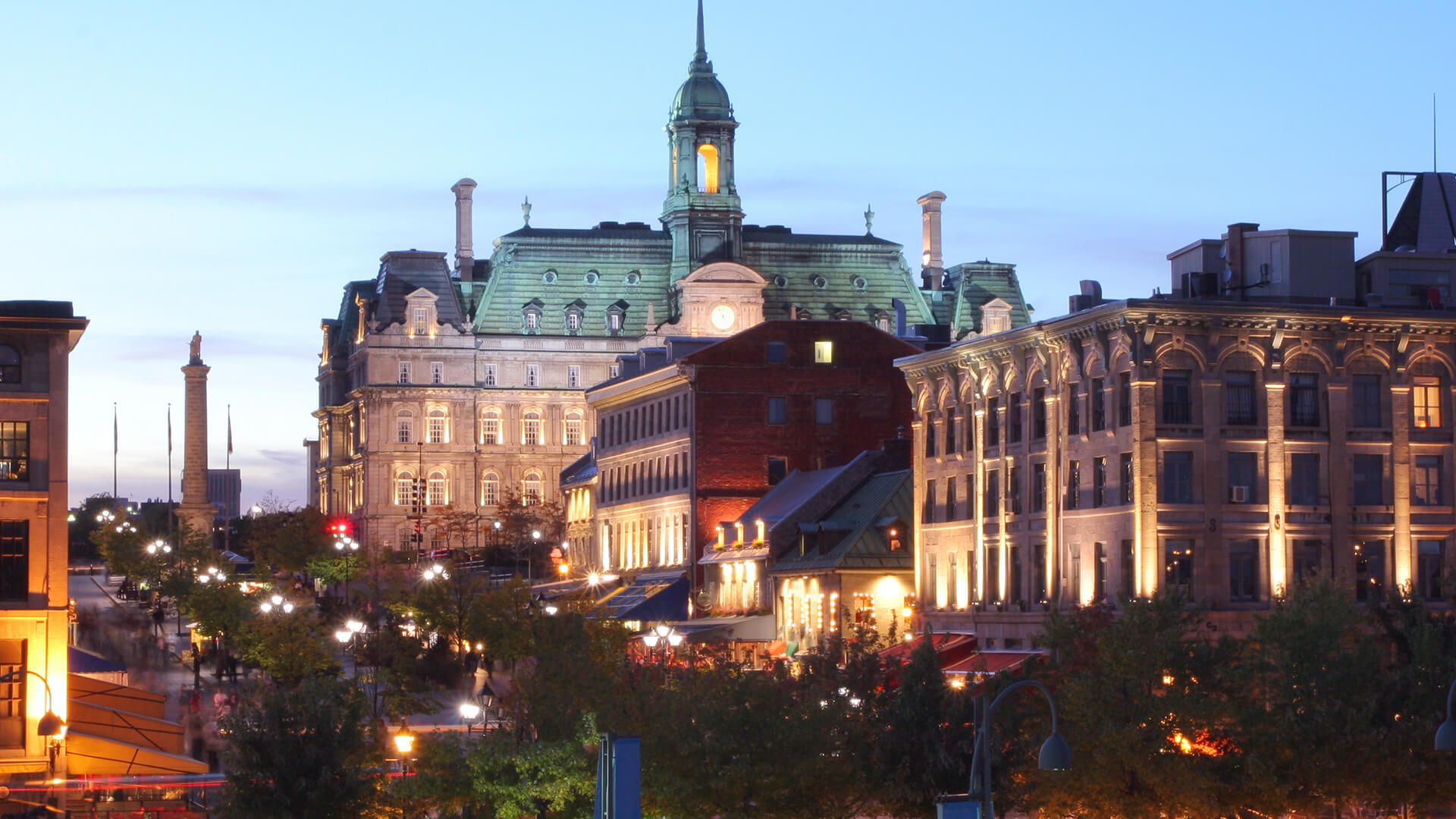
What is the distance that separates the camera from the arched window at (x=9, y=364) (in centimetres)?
6034

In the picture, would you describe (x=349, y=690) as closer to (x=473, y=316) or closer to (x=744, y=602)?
(x=744, y=602)

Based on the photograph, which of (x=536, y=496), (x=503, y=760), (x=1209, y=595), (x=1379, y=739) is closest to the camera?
(x=503, y=760)

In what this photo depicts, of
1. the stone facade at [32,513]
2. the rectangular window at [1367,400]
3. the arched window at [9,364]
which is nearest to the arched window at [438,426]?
the rectangular window at [1367,400]

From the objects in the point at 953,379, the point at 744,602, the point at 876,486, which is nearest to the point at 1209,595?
the point at 953,379

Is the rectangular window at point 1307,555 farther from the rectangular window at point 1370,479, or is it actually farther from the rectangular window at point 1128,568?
the rectangular window at point 1128,568

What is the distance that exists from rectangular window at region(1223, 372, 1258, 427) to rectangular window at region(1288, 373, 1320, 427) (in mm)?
1254

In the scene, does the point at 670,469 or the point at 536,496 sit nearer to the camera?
the point at 670,469

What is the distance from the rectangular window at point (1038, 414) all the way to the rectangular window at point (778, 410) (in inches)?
1204

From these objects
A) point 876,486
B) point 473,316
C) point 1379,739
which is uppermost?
point 473,316

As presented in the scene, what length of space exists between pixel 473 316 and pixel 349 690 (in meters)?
133

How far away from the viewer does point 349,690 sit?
5103cm

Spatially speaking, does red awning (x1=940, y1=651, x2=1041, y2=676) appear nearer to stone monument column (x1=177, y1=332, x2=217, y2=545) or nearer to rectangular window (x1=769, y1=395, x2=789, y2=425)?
rectangular window (x1=769, y1=395, x2=789, y2=425)

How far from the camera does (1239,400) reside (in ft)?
230

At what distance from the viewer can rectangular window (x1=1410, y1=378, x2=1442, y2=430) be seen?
235 ft
